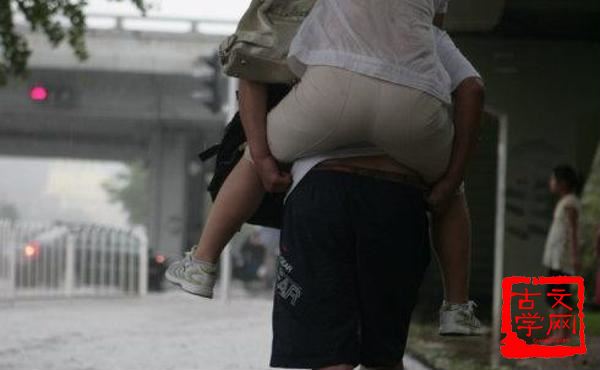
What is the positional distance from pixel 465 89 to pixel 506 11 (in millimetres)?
8858

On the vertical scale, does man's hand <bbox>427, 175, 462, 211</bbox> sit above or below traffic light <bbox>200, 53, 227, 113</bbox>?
Result: above

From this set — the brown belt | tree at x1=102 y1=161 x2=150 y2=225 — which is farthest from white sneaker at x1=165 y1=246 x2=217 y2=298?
tree at x1=102 y1=161 x2=150 y2=225

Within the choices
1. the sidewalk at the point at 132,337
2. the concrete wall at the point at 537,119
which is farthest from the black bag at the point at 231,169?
the concrete wall at the point at 537,119

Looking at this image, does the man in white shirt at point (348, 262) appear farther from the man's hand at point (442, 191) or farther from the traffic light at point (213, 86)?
the traffic light at point (213, 86)

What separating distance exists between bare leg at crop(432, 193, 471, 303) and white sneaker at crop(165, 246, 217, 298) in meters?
0.53

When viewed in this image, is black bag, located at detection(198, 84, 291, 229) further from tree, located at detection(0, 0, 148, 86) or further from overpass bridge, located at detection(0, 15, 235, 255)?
overpass bridge, located at detection(0, 15, 235, 255)

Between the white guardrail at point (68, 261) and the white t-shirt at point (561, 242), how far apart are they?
8.70 meters

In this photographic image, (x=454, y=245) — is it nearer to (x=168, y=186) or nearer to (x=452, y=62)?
(x=452, y=62)

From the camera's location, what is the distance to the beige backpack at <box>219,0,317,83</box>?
2531mm

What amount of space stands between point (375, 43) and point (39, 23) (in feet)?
34.7

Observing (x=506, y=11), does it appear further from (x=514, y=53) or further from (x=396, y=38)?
(x=396, y=38)

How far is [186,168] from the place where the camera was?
127ft

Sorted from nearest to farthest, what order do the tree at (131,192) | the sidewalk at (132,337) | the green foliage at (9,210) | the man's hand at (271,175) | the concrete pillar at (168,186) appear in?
the man's hand at (271,175) < the sidewalk at (132,337) < the concrete pillar at (168,186) < the tree at (131,192) < the green foliage at (9,210)

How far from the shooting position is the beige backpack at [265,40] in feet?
8.30
